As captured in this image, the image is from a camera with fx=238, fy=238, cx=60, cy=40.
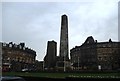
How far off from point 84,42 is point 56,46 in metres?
46.2

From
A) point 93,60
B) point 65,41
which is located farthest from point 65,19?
point 93,60

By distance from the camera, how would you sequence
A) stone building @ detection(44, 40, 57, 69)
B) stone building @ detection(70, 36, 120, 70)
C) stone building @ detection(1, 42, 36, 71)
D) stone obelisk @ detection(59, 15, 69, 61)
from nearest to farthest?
stone obelisk @ detection(59, 15, 69, 61), stone building @ detection(44, 40, 57, 69), stone building @ detection(1, 42, 36, 71), stone building @ detection(70, 36, 120, 70)

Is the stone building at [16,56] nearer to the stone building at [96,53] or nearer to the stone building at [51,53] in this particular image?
the stone building at [51,53]

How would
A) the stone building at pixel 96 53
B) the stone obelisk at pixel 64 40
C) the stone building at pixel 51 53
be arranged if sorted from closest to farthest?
the stone obelisk at pixel 64 40
the stone building at pixel 51 53
the stone building at pixel 96 53

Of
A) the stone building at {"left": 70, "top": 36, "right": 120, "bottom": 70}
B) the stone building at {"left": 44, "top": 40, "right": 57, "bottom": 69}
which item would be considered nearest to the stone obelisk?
the stone building at {"left": 44, "top": 40, "right": 57, "bottom": 69}

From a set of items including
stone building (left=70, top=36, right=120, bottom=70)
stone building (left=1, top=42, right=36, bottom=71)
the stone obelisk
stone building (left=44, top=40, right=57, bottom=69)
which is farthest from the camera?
stone building (left=70, top=36, right=120, bottom=70)

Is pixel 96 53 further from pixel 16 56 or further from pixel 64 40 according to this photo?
pixel 64 40

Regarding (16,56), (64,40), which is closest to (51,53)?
(64,40)

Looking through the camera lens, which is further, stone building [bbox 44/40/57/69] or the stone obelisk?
stone building [bbox 44/40/57/69]

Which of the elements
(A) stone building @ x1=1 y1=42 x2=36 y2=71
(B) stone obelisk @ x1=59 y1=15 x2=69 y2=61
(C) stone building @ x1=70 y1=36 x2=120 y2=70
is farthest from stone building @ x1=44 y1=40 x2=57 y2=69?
(C) stone building @ x1=70 y1=36 x2=120 y2=70

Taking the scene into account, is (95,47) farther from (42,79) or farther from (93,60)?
(42,79)

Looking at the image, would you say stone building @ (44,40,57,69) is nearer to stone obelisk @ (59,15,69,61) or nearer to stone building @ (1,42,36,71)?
stone obelisk @ (59,15,69,61)

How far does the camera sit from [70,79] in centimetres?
2741

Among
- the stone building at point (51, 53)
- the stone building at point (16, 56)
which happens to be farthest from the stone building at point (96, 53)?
the stone building at point (16, 56)
